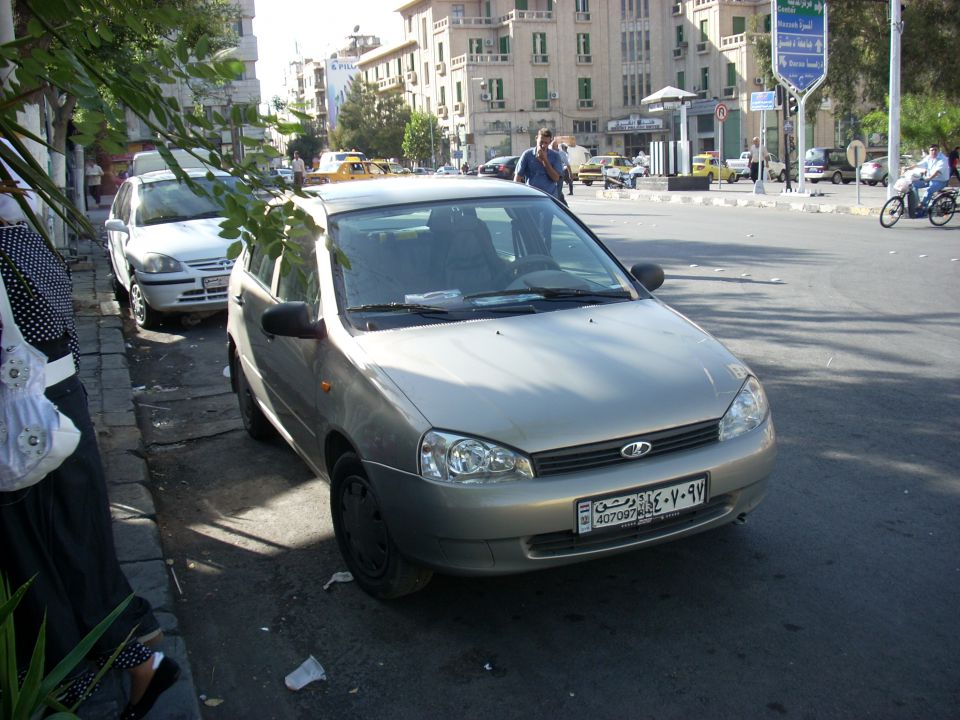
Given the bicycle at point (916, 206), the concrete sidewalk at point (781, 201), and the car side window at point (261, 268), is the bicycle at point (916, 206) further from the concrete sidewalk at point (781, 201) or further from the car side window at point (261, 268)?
the car side window at point (261, 268)

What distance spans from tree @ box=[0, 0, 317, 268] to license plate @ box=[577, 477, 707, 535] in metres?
1.49

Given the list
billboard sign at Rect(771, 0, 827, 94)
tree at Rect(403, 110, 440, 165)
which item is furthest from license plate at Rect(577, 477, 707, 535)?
tree at Rect(403, 110, 440, 165)

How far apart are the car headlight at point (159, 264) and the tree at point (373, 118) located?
78.1m

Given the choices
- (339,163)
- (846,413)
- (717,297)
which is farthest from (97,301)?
(339,163)

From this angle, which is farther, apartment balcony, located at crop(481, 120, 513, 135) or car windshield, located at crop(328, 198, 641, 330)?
apartment balcony, located at crop(481, 120, 513, 135)

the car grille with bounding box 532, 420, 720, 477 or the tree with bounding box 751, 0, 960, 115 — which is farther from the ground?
the tree with bounding box 751, 0, 960, 115

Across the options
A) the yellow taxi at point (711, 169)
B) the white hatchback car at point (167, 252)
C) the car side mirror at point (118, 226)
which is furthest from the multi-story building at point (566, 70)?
the car side mirror at point (118, 226)

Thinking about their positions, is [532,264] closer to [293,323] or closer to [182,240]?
[293,323]

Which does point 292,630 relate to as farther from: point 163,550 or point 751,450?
point 751,450

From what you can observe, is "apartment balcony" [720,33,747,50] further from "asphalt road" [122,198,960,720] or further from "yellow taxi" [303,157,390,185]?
"asphalt road" [122,198,960,720]

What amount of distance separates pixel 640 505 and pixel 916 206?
17.6 meters

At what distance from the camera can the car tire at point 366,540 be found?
12.6 feet

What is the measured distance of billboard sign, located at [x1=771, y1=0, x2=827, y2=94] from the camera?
2689 centimetres

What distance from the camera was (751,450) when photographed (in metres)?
3.83
